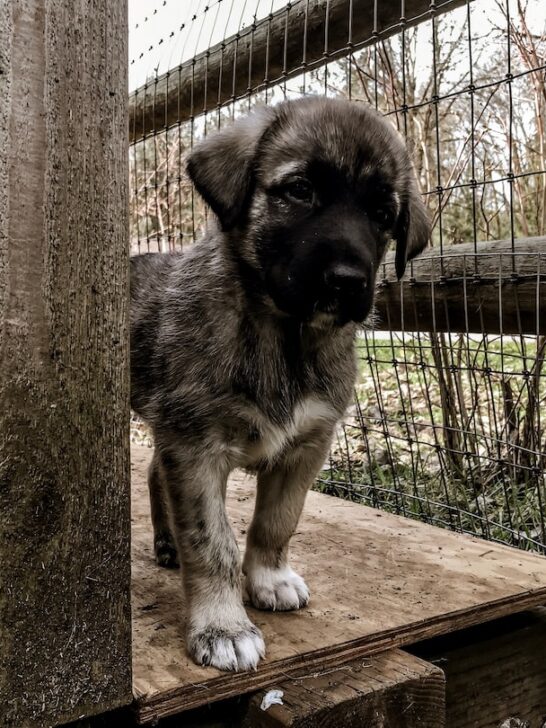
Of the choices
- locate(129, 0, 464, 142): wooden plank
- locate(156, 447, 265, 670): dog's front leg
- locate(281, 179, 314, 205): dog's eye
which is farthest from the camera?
locate(129, 0, 464, 142): wooden plank

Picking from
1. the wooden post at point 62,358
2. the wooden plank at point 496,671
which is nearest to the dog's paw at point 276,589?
the wooden plank at point 496,671

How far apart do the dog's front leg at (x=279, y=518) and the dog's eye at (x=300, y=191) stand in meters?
0.77

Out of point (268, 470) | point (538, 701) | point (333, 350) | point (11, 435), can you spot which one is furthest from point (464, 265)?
point (11, 435)

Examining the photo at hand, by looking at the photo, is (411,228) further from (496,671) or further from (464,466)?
(464,466)

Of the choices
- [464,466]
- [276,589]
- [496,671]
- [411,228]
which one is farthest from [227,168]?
[464,466]

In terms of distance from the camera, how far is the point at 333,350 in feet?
8.52

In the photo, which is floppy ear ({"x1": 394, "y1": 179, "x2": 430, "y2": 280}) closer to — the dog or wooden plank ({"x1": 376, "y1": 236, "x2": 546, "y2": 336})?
the dog

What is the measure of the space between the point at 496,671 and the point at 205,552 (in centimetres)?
119

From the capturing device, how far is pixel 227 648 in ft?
6.67

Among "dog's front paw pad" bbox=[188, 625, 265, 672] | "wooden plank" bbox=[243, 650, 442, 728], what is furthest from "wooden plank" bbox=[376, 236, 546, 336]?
"dog's front paw pad" bbox=[188, 625, 265, 672]

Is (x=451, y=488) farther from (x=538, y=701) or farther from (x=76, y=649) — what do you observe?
(x=76, y=649)

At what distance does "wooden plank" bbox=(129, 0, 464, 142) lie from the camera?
370cm

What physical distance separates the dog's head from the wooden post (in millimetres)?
676

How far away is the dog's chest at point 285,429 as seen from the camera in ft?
7.83
